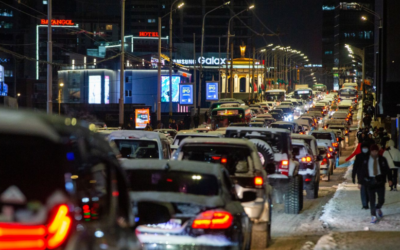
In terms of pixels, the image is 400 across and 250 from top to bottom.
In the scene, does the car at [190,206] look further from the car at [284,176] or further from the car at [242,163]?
the car at [284,176]

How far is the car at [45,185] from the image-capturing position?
302cm

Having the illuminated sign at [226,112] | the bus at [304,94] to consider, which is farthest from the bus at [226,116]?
the bus at [304,94]

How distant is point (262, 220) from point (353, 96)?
3761 inches

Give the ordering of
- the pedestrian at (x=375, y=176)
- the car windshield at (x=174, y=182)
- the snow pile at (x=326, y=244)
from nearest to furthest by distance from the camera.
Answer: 1. the car windshield at (x=174, y=182)
2. the snow pile at (x=326, y=244)
3. the pedestrian at (x=375, y=176)

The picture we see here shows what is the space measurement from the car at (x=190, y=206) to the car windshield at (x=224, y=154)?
9.24 ft

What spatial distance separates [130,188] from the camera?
784 cm

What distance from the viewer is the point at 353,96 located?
4058 inches

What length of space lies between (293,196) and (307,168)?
404 cm

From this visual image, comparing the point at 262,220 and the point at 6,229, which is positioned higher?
the point at 6,229

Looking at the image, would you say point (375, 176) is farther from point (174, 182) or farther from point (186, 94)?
point (186, 94)

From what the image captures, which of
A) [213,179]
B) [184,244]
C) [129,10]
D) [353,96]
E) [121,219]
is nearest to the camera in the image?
[121,219]

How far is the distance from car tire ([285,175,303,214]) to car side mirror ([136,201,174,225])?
7.99 metres

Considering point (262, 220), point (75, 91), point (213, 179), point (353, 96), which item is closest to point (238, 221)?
point (213, 179)

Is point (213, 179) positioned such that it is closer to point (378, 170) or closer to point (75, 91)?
point (378, 170)
